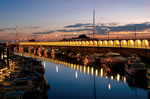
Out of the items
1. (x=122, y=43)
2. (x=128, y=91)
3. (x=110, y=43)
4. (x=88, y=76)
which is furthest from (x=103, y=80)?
(x=110, y=43)

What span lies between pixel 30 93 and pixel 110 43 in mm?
63219

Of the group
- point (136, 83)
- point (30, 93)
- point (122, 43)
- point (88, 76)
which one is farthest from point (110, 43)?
point (30, 93)

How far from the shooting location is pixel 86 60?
60969mm

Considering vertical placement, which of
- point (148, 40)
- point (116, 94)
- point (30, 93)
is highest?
point (148, 40)

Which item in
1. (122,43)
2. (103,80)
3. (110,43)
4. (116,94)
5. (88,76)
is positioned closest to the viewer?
(116,94)

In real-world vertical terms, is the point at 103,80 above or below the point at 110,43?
below

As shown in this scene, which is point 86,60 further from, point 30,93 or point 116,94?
point 30,93

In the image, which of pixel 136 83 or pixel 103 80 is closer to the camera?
pixel 136 83

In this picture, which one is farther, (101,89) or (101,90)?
(101,89)

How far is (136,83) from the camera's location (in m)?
30.9

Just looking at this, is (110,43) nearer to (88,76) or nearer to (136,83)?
(88,76)

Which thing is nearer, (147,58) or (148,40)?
(147,58)

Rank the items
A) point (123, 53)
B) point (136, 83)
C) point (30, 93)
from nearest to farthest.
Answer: point (30, 93)
point (136, 83)
point (123, 53)

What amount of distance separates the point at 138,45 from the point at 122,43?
38.0ft
